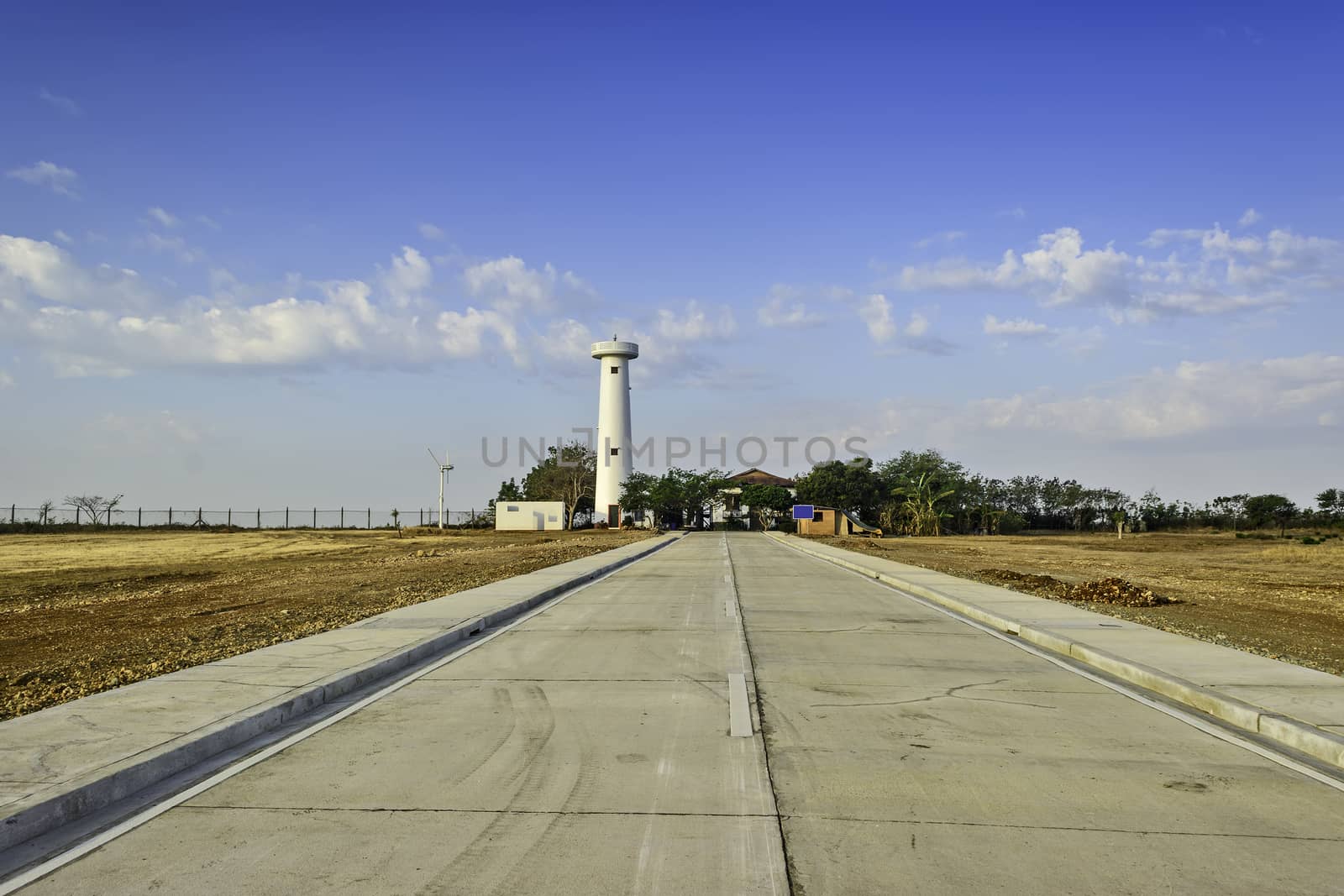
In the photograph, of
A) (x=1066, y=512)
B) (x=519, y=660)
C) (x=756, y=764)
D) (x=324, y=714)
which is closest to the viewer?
(x=756, y=764)

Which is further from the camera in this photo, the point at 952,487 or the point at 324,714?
the point at 952,487

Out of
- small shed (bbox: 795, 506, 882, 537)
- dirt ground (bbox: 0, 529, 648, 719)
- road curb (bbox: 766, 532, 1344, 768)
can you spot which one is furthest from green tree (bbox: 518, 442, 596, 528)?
road curb (bbox: 766, 532, 1344, 768)

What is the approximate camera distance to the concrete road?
4.91 meters

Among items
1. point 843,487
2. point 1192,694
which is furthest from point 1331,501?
point 1192,694

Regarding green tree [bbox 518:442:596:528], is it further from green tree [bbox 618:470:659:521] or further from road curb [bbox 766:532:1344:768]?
road curb [bbox 766:532:1344:768]

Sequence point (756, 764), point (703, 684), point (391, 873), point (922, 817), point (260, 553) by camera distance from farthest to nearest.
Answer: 1. point (260, 553)
2. point (703, 684)
3. point (756, 764)
4. point (922, 817)
5. point (391, 873)

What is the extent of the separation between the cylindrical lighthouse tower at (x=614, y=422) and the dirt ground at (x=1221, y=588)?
51.0m

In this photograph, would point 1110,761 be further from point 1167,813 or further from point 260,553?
point 260,553

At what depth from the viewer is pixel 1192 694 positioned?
30.9 ft

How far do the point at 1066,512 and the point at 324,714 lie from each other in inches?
4169

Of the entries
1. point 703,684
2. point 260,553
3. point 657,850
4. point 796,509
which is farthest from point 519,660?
point 796,509

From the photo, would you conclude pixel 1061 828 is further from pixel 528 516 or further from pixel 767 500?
pixel 767 500

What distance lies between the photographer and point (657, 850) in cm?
521

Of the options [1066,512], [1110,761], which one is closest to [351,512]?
[1066,512]
